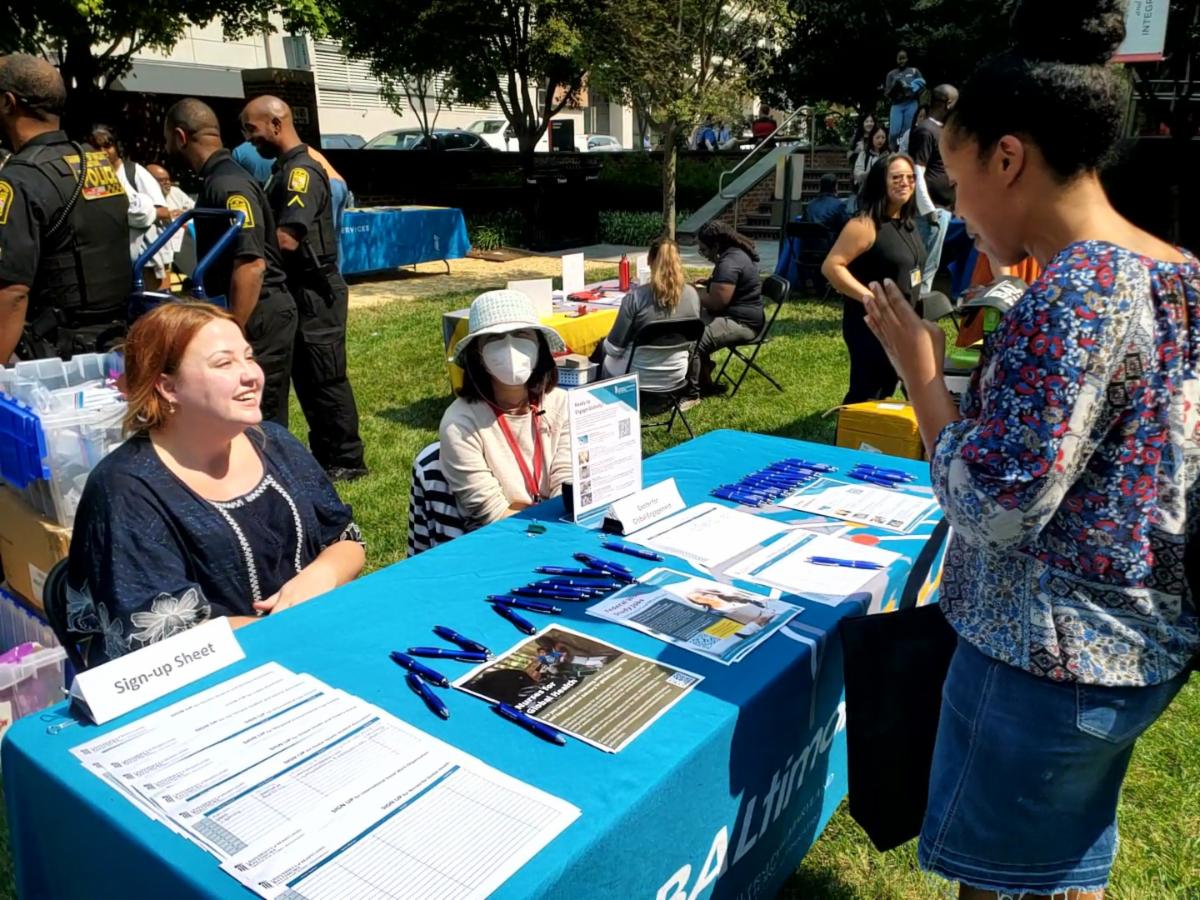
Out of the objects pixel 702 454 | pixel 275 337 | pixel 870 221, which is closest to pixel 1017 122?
pixel 702 454

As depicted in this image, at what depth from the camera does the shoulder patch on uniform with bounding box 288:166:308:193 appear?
4.39 meters

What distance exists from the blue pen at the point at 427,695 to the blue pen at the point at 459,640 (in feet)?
0.41

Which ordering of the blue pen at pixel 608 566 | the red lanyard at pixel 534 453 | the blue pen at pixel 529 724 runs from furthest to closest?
the red lanyard at pixel 534 453
the blue pen at pixel 608 566
the blue pen at pixel 529 724

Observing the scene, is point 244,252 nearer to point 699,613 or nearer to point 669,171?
point 699,613

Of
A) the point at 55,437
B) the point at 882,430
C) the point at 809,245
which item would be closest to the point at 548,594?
the point at 55,437

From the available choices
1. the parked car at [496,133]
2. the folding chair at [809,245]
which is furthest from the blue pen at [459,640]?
the parked car at [496,133]

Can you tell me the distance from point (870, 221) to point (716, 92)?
696 centimetres

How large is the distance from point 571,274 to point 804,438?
8.11 feet

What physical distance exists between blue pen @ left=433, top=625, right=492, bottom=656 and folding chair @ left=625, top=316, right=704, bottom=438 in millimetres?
3789

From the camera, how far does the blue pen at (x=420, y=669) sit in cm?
154

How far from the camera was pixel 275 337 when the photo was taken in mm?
4309

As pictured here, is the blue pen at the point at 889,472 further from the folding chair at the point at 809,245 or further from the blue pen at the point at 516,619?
the folding chair at the point at 809,245

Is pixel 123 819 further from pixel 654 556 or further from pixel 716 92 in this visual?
pixel 716 92

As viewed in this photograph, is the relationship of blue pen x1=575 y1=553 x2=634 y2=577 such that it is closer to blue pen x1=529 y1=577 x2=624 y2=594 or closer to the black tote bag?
blue pen x1=529 y1=577 x2=624 y2=594
